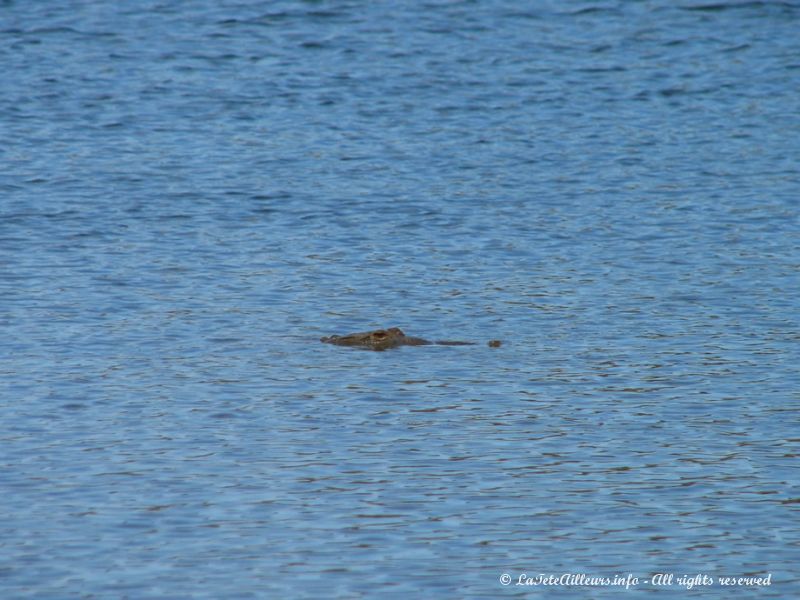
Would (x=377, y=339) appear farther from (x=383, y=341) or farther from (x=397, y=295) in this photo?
(x=397, y=295)

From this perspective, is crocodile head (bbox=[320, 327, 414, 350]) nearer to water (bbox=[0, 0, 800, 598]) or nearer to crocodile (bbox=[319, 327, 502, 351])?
crocodile (bbox=[319, 327, 502, 351])

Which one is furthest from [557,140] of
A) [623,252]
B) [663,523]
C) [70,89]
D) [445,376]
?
[663,523]

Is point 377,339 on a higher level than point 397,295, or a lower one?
higher

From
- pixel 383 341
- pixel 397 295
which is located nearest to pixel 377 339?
pixel 383 341

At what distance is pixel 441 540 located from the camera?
9.05m

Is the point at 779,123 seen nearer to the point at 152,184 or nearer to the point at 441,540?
the point at 152,184

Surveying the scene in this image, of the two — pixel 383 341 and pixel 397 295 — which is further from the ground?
pixel 383 341

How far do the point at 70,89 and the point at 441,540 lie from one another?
17078 millimetres

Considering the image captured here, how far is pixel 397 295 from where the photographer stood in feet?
49.7

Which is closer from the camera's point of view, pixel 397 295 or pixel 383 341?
pixel 383 341

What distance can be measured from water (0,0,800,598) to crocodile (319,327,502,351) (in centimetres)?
14

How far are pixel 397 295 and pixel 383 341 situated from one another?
213cm

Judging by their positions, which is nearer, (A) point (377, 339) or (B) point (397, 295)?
(A) point (377, 339)

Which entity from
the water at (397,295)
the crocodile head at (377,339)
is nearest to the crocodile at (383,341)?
the crocodile head at (377,339)
